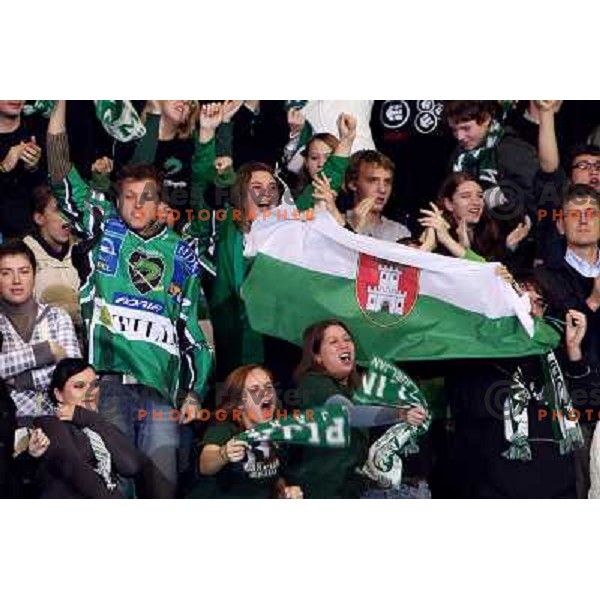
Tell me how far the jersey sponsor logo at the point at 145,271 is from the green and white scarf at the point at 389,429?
37.4 inches

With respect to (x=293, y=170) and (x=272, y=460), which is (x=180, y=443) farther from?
(x=293, y=170)

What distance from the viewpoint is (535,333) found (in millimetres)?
6332

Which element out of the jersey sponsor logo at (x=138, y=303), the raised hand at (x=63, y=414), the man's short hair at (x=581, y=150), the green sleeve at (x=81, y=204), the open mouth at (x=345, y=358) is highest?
the man's short hair at (x=581, y=150)

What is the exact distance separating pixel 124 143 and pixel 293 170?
27.8 inches

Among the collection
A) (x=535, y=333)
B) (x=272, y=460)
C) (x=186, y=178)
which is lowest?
(x=272, y=460)

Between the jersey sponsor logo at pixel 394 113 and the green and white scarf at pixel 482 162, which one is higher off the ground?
the jersey sponsor logo at pixel 394 113

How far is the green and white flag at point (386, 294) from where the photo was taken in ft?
20.7

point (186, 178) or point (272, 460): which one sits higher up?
point (186, 178)

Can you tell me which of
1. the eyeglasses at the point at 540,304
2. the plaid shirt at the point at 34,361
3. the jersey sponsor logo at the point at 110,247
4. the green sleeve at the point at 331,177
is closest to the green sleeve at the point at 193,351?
the jersey sponsor logo at the point at 110,247

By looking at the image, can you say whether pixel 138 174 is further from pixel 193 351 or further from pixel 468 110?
pixel 468 110

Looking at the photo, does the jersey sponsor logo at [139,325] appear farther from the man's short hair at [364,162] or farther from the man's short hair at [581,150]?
the man's short hair at [581,150]

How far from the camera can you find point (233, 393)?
6262mm

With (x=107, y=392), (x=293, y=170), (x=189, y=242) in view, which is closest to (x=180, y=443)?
(x=107, y=392)

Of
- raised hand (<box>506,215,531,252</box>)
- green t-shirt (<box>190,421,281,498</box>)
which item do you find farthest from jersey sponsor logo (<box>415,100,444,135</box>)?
green t-shirt (<box>190,421,281,498</box>)
